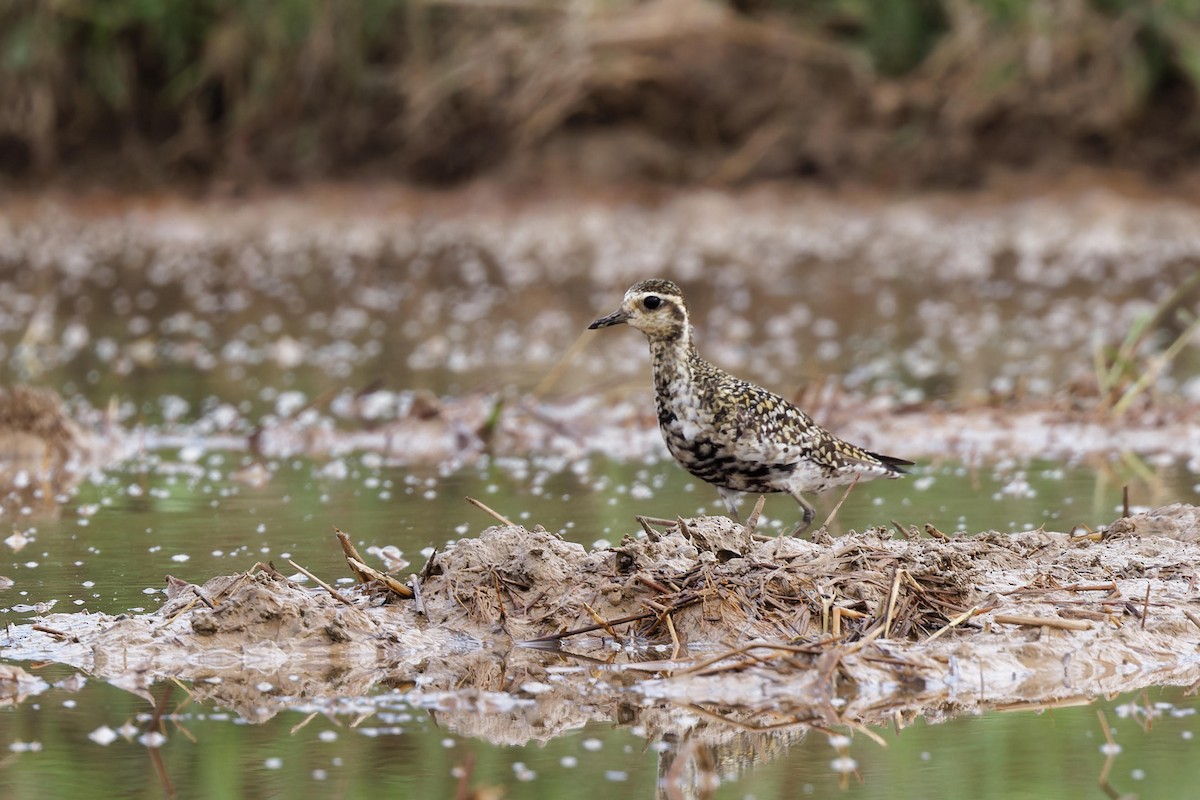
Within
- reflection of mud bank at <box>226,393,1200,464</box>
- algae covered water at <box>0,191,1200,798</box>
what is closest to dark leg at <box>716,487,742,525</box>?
algae covered water at <box>0,191,1200,798</box>

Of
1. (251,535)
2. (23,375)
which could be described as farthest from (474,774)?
(23,375)

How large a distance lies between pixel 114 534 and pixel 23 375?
701 centimetres

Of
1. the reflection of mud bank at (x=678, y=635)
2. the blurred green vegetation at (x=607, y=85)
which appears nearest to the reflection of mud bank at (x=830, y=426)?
the reflection of mud bank at (x=678, y=635)

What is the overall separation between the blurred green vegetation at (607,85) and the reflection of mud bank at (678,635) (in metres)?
16.2

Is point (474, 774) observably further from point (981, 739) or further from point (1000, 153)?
point (1000, 153)

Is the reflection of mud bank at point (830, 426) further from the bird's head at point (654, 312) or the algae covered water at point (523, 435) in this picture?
the bird's head at point (654, 312)

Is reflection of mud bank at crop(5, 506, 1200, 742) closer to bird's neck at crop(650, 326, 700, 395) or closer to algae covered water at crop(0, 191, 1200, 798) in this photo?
algae covered water at crop(0, 191, 1200, 798)

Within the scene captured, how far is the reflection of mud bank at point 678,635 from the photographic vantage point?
21.2 feet

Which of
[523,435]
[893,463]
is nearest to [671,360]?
[893,463]

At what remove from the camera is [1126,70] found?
22875 mm

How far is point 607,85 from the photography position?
24.1 metres

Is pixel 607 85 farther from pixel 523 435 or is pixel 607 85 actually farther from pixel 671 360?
pixel 671 360

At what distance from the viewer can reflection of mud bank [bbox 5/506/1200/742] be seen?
21.2ft

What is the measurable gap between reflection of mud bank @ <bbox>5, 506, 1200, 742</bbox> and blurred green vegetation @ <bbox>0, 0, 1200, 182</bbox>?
16.2 m
